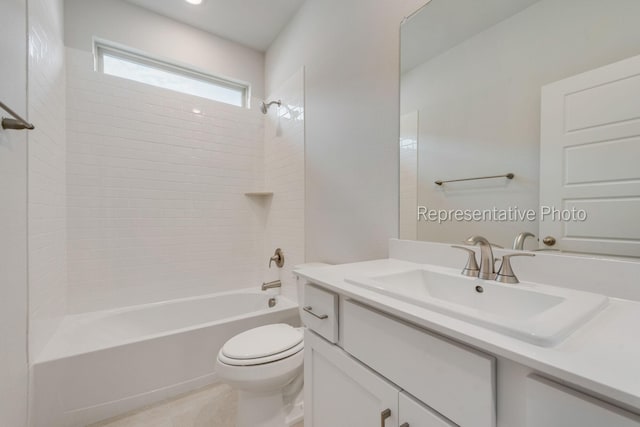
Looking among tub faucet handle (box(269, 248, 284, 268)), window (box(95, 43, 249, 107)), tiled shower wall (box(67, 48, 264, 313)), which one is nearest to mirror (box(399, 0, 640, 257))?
tub faucet handle (box(269, 248, 284, 268))

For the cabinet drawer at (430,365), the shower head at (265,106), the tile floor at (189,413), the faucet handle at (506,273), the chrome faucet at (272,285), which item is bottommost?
the tile floor at (189,413)

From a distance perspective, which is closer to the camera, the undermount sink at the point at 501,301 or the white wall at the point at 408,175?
the undermount sink at the point at 501,301

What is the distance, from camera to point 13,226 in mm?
1084

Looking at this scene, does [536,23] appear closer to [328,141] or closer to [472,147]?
[472,147]

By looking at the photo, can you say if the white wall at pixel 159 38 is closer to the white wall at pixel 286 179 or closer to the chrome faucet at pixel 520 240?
the white wall at pixel 286 179

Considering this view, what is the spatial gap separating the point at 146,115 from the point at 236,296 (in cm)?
168

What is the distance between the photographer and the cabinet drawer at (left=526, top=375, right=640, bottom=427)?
35cm

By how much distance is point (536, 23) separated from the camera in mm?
885

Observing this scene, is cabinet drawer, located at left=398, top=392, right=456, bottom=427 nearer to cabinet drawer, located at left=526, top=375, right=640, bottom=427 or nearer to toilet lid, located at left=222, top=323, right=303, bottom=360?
cabinet drawer, located at left=526, top=375, right=640, bottom=427

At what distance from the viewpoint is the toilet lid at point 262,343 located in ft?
4.18

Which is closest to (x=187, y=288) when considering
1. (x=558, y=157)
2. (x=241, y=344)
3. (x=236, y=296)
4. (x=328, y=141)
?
(x=236, y=296)

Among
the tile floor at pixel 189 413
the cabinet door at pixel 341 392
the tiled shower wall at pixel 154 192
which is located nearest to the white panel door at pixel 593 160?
the cabinet door at pixel 341 392

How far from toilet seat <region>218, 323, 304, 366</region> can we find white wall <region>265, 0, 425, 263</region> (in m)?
0.55

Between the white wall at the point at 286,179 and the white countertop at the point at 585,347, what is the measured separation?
1.54 m
